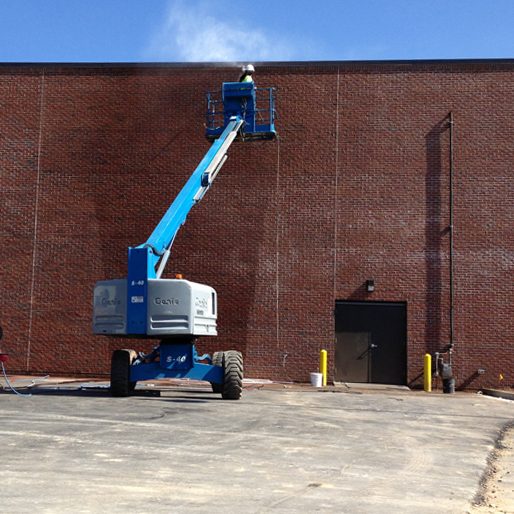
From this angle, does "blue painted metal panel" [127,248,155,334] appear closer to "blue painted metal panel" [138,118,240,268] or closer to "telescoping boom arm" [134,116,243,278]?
"telescoping boom arm" [134,116,243,278]

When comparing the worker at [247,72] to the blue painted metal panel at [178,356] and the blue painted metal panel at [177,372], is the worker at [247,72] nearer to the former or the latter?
the blue painted metal panel at [178,356]

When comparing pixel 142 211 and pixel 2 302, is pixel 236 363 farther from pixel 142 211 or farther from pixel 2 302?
pixel 2 302

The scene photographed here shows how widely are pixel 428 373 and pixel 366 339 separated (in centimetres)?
226

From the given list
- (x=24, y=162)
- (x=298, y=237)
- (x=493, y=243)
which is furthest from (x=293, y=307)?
(x=24, y=162)

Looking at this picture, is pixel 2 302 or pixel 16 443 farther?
pixel 2 302

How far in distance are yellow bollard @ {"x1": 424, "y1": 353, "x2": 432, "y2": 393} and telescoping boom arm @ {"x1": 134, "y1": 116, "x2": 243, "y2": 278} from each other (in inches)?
Answer: 333

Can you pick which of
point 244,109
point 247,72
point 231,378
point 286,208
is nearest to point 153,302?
point 231,378

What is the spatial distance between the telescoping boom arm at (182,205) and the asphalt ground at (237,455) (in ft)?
10.3

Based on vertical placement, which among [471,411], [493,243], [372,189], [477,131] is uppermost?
[477,131]

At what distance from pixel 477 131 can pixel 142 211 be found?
35.9ft

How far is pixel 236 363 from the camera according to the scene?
16.2m

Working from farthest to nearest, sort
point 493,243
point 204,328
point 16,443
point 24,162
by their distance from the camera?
point 24,162 → point 493,243 → point 204,328 → point 16,443

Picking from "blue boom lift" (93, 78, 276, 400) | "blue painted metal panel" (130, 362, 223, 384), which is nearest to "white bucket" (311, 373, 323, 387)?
"blue boom lift" (93, 78, 276, 400)

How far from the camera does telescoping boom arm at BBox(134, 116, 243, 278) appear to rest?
1598cm
